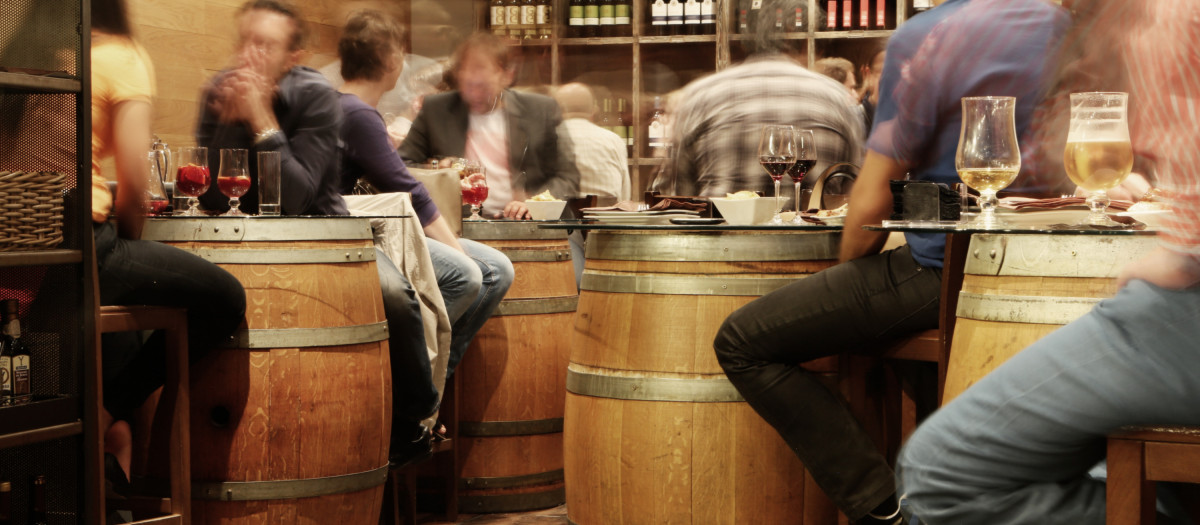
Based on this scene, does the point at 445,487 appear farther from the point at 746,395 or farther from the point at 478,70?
the point at 478,70

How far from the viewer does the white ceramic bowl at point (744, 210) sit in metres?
2.46

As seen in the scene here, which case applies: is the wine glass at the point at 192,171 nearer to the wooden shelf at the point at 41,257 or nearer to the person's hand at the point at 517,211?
the wooden shelf at the point at 41,257

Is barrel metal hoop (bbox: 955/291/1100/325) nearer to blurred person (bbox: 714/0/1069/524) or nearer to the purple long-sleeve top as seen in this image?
blurred person (bbox: 714/0/1069/524)

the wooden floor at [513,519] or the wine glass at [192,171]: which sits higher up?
the wine glass at [192,171]

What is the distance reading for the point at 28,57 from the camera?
7.16 feet

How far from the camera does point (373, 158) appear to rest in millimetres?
3506

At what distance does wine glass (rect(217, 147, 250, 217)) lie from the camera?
277cm

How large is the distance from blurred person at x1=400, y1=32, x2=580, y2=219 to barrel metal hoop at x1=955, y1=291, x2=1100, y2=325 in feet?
10.1

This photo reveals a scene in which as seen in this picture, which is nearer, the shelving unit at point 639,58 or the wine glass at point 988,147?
the wine glass at point 988,147

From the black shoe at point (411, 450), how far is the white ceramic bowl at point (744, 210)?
1130 millimetres

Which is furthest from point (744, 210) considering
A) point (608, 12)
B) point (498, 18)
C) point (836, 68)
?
point (498, 18)

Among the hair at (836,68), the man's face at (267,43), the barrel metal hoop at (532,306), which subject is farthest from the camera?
the hair at (836,68)

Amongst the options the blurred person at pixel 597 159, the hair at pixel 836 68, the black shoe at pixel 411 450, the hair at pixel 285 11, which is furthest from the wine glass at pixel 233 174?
the hair at pixel 836 68

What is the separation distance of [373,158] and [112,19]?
1.02m
